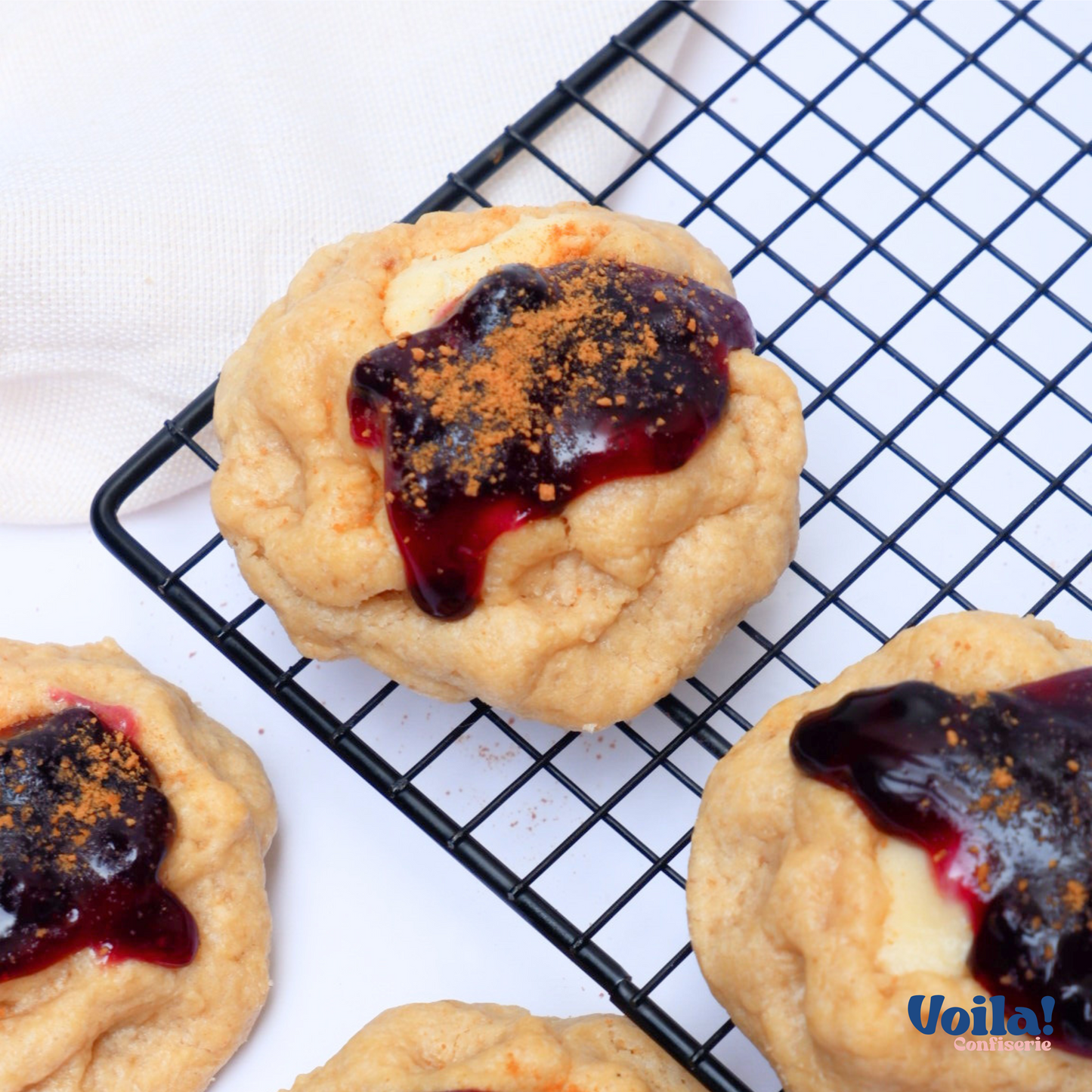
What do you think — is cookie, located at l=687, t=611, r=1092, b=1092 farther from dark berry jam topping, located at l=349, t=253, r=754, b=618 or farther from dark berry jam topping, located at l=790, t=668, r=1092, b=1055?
dark berry jam topping, located at l=349, t=253, r=754, b=618

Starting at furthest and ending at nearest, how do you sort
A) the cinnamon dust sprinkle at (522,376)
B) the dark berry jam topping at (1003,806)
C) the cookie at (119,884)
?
the cookie at (119,884), the cinnamon dust sprinkle at (522,376), the dark berry jam topping at (1003,806)

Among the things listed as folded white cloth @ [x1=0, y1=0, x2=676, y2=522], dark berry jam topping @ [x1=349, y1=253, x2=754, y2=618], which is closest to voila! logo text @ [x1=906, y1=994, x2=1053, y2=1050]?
dark berry jam topping @ [x1=349, y1=253, x2=754, y2=618]

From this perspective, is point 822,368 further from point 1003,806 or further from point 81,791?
point 81,791

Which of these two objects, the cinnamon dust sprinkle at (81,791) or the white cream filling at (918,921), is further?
the cinnamon dust sprinkle at (81,791)

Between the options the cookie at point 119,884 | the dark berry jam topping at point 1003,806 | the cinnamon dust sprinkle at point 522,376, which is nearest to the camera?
the dark berry jam topping at point 1003,806

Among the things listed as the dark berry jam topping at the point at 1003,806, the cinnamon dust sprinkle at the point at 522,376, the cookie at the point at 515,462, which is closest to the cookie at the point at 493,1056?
the cookie at the point at 515,462

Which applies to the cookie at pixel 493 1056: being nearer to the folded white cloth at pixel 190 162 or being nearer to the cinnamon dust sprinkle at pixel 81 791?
the cinnamon dust sprinkle at pixel 81 791

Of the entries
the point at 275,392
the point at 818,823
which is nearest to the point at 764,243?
the point at 275,392

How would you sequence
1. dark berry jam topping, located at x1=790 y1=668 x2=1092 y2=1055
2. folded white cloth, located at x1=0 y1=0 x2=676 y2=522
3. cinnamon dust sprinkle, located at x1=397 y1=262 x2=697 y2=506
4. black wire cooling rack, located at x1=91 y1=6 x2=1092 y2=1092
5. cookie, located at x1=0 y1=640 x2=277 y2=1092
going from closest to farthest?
1. dark berry jam topping, located at x1=790 y1=668 x2=1092 y2=1055
2. cinnamon dust sprinkle, located at x1=397 y1=262 x2=697 y2=506
3. cookie, located at x1=0 y1=640 x2=277 y2=1092
4. black wire cooling rack, located at x1=91 y1=6 x2=1092 y2=1092
5. folded white cloth, located at x1=0 y1=0 x2=676 y2=522

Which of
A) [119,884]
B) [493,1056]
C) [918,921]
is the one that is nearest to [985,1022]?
[918,921]
